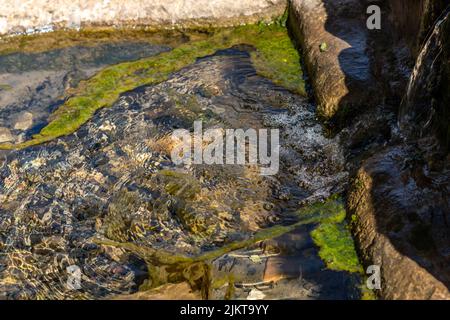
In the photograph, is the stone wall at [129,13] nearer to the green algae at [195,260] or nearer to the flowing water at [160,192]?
the flowing water at [160,192]

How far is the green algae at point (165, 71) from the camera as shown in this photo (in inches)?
293

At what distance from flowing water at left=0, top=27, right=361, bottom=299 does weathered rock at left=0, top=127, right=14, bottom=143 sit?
0.02 m

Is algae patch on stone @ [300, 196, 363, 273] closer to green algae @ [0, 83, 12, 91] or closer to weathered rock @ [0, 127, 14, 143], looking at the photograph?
weathered rock @ [0, 127, 14, 143]

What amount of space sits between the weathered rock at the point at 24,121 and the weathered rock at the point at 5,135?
112 mm

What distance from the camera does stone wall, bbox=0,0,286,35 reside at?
9.31m

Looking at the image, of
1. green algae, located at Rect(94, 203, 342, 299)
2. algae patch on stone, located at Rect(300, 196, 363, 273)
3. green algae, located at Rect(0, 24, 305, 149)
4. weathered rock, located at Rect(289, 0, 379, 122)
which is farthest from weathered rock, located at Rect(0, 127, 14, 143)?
algae patch on stone, located at Rect(300, 196, 363, 273)

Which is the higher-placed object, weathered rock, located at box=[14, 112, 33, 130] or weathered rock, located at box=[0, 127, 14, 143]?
weathered rock, located at box=[14, 112, 33, 130]

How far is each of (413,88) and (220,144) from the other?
80.2 inches

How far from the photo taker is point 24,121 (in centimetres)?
759

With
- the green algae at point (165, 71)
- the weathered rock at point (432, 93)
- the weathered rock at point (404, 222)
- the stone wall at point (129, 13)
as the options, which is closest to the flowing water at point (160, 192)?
the green algae at point (165, 71)

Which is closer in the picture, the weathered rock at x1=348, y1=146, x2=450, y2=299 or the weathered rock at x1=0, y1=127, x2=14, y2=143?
the weathered rock at x1=348, y1=146, x2=450, y2=299

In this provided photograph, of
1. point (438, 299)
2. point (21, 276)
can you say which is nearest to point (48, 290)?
point (21, 276)

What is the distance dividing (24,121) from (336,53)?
379cm
